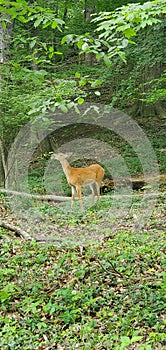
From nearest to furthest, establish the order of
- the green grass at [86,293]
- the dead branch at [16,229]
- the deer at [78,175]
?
1. the green grass at [86,293]
2. the dead branch at [16,229]
3. the deer at [78,175]

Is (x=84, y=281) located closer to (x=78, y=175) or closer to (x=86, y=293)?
(x=86, y=293)

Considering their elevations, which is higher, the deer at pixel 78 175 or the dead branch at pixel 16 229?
the deer at pixel 78 175

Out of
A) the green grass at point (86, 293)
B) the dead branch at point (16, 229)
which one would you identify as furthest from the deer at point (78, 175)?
the green grass at point (86, 293)

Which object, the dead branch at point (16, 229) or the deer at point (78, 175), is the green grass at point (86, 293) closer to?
the dead branch at point (16, 229)

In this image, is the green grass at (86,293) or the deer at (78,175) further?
the deer at (78,175)

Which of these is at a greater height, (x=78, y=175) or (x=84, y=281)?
(x=78, y=175)

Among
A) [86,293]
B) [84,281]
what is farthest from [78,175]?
[86,293]

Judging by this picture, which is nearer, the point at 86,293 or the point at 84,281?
the point at 86,293

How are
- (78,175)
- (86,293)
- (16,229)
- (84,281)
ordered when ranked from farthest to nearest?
(78,175)
(16,229)
(84,281)
(86,293)

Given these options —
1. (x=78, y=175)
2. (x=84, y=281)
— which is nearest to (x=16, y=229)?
(x=84, y=281)

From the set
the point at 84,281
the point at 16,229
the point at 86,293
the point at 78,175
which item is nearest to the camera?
the point at 86,293

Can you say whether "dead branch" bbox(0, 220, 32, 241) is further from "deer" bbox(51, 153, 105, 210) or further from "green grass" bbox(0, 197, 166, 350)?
"deer" bbox(51, 153, 105, 210)

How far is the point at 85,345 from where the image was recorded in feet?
11.0

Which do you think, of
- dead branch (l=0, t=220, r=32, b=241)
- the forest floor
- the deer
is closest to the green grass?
the forest floor
